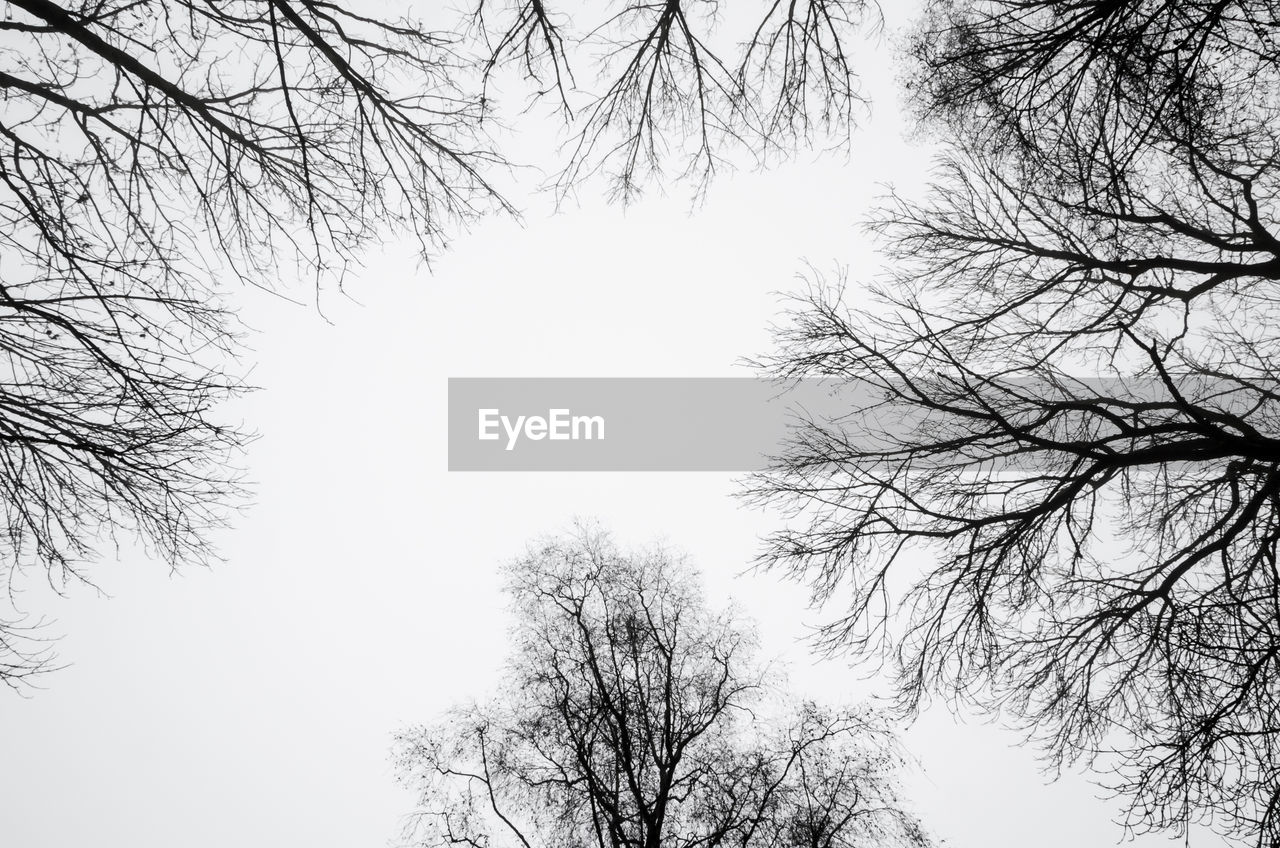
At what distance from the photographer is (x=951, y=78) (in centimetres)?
478

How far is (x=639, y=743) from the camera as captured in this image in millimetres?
8539

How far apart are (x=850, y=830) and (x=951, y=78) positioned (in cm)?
811

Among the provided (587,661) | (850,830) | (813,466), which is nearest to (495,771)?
(587,661)

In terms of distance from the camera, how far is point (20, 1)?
328 cm

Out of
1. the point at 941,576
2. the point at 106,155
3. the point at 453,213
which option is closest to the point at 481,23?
the point at 453,213

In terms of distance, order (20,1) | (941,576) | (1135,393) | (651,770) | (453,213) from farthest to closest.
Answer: (651,770) → (1135,393) → (941,576) → (453,213) → (20,1)

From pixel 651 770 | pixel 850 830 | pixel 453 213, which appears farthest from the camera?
pixel 651 770

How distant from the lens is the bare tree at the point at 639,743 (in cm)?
789

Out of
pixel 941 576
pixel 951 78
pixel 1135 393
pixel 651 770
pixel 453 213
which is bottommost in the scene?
pixel 651 770

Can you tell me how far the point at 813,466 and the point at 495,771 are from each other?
6.44 meters

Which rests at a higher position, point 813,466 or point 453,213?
point 453,213

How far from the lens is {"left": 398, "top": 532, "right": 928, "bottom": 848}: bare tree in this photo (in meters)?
7.89

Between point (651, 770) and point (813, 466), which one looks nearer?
point (813, 466)

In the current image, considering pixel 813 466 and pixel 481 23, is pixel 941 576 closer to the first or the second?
pixel 813 466
